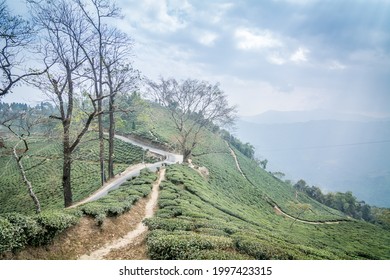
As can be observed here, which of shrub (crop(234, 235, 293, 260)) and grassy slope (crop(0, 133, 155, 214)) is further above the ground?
shrub (crop(234, 235, 293, 260))

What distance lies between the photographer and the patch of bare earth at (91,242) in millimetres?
8102

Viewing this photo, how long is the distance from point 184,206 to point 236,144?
86889mm

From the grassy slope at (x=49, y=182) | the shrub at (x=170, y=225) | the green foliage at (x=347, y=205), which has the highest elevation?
the shrub at (x=170, y=225)

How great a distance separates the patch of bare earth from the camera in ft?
26.6

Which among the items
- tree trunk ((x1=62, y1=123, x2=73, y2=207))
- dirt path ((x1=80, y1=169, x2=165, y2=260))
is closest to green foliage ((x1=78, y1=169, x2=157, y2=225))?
dirt path ((x1=80, y1=169, x2=165, y2=260))

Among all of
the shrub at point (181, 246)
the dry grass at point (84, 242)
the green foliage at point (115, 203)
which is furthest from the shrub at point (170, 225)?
the green foliage at point (115, 203)

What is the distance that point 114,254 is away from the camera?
30.6 feet

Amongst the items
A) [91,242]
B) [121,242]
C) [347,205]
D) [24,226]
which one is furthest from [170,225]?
[347,205]

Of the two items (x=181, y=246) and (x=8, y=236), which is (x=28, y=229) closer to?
(x=8, y=236)

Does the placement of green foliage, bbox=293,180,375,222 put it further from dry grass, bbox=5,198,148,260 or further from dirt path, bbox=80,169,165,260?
dry grass, bbox=5,198,148,260

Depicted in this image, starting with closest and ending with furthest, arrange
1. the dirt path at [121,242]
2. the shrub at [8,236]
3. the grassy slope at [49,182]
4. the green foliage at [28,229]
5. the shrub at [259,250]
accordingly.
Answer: the shrub at [8,236] < the green foliage at [28,229] < the shrub at [259,250] < the dirt path at [121,242] < the grassy slope at [49,182]

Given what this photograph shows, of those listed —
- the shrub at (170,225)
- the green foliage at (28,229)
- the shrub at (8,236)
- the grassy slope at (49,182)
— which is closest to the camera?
the shrub at (8,236)

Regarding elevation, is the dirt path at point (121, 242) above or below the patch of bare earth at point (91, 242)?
below

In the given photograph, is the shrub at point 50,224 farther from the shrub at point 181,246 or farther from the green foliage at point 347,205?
the green foliage at point 347,205
